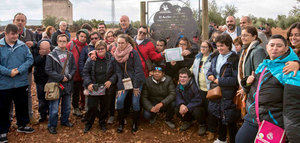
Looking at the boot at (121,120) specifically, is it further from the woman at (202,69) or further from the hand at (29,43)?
the hand at (29,43)

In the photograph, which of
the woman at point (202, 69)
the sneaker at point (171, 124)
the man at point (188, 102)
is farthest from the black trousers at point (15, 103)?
the woman at point (202, 69)

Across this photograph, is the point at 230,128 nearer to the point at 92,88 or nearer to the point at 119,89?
the point at 119,89

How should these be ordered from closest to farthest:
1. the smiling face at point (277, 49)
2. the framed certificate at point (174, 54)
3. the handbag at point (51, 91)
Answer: the smiling face at point (277, 49) → the handbag at point (51, 91) → the framed certificate at point (174, 54)

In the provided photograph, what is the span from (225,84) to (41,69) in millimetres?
3960

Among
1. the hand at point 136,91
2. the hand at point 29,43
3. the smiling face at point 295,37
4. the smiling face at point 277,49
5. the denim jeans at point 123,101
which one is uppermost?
the hand at point 29,43

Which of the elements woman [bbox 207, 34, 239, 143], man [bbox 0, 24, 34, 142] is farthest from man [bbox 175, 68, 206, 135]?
man [bbox 0, 24, 34, 142]

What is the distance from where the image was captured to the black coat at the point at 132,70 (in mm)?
4484

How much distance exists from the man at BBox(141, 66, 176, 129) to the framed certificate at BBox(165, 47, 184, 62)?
36cm

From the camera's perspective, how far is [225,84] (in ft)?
11.8

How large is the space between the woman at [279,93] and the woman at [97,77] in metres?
3.02

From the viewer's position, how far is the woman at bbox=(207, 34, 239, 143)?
3594 mm

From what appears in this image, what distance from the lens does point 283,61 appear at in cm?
221

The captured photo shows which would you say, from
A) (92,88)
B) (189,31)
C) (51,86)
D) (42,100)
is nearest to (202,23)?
(189,31)

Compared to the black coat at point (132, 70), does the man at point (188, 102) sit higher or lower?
lower
